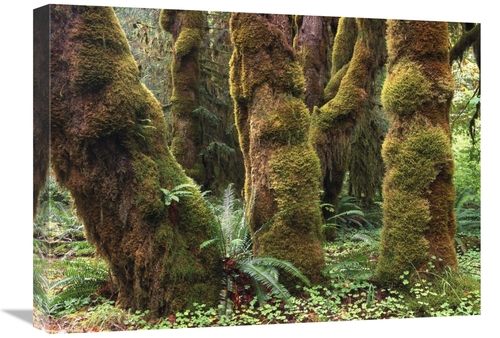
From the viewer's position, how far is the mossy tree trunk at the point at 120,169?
569 cm

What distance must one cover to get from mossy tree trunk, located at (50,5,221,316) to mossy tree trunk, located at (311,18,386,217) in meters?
3.86

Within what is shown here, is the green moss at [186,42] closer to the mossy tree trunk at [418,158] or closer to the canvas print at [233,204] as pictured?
the canvas print at [233,204]

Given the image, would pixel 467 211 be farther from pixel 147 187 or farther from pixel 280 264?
pixel 147 187

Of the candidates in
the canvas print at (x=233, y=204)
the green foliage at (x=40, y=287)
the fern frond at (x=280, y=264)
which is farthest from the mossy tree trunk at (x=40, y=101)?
the fern frond at (x=280, y=264)

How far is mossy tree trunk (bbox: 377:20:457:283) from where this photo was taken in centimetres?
686

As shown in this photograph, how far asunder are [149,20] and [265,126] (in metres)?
5.86

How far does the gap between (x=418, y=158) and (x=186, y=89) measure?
17.2 ft

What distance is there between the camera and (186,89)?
1090cm

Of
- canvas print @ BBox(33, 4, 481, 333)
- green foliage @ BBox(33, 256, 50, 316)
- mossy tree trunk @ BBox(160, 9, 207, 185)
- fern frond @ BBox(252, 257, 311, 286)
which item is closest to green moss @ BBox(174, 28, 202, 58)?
mossy tree trunk @ BBox(160, 9, 207, 185)

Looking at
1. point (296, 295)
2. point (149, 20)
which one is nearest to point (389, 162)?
point (296, 295)

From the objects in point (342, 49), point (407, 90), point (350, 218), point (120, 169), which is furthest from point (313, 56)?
point (120, 169)

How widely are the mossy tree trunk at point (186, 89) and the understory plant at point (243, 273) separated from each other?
14.3ft

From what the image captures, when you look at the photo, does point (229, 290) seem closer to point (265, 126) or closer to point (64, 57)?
point (265, 126)

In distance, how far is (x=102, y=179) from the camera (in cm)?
587
